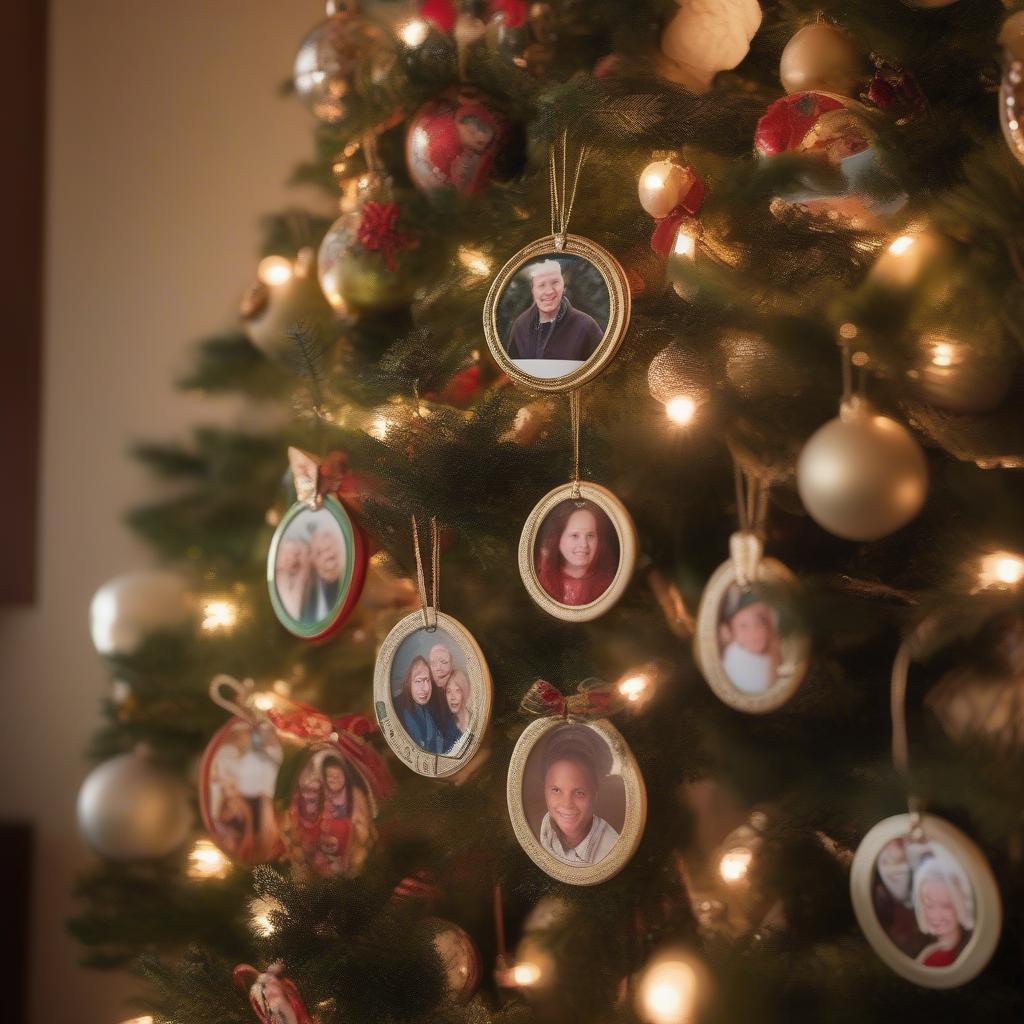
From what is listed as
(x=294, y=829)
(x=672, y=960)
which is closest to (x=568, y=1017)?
(x=672, y=960)

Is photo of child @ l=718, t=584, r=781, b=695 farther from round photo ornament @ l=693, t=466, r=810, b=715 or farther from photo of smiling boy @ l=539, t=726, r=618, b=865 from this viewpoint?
photo of smiling boy @ l=539, t=726, r=618, b=865

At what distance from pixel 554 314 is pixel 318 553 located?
33cm

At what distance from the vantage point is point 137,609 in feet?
4.36

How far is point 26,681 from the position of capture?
1.96 meters

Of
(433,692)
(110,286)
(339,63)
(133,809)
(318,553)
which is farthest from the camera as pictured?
(110,286)

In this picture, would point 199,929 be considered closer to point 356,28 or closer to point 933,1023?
point 933,1023

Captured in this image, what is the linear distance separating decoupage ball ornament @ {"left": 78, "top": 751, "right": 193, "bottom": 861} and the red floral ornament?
2.32 feet

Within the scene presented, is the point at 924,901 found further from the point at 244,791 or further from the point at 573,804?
the point at 244,791

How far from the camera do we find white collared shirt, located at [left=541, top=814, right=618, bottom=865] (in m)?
0.85

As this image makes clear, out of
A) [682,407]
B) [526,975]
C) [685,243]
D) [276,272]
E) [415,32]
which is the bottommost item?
[526,975]

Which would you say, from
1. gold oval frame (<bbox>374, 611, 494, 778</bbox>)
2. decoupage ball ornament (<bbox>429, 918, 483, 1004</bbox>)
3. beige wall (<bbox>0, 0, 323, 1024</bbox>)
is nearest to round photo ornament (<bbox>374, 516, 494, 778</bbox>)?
gold oval frame (<bbox>374, 611, 494, 778</bbox>)

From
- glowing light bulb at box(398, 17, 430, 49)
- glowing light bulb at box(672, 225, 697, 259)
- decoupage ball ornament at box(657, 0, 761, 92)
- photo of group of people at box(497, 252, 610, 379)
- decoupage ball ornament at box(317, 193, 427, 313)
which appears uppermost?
glowing light bulb at box(398, 17, 430, 49)

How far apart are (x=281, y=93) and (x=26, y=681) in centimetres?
121

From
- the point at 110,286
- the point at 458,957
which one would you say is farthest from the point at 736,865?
the point at 110,286
